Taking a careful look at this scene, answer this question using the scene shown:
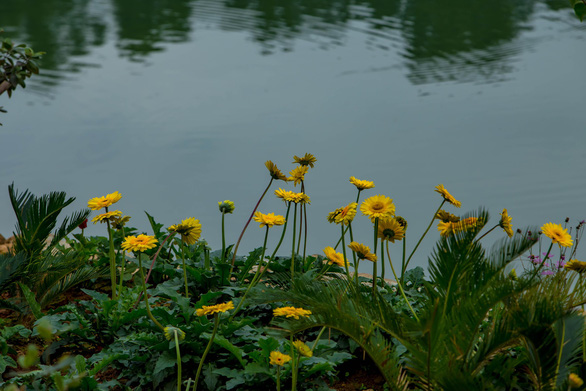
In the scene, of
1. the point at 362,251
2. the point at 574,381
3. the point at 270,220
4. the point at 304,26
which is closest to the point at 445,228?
the point at 362,251

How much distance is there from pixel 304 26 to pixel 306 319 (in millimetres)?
10686

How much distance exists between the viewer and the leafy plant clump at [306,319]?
233 cm

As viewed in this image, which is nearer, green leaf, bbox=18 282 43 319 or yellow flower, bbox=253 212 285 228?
yellow flower, bbox=253 212 285 228

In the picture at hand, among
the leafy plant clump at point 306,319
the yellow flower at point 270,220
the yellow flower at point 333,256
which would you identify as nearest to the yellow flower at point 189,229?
the leafy plant clump at point 306,319

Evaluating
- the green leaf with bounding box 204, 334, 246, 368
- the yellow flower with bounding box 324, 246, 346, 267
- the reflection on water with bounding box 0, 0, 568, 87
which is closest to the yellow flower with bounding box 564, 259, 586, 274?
the yellow flower with bounding box 324, 246, 346, 267

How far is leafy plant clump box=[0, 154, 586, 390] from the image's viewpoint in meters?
2.33

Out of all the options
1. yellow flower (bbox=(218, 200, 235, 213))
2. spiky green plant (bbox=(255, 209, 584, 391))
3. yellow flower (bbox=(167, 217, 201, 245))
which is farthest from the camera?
yellow flower (bbox=(218, 200, 235, 213))

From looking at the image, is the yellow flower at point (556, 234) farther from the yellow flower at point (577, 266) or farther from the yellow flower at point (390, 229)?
the yellow flower at point (390, 229)

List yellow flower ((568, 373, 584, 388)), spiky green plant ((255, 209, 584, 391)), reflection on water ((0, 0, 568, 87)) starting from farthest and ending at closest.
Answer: reflection on water ((0, 0, 568, 87)), spiky green plant ((255, 209, 584, 391)), yellow flower ((568, 373, 584, 388))

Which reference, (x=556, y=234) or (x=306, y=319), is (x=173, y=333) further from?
(x=556, y=234)

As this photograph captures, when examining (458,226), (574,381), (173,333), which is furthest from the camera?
(458,226)

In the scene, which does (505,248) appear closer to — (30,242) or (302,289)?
(302,289)

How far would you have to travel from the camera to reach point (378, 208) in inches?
111

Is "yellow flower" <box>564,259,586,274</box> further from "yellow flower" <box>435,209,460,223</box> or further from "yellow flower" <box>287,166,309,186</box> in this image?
"yellow flower" <box>287,166,309,186</box>
